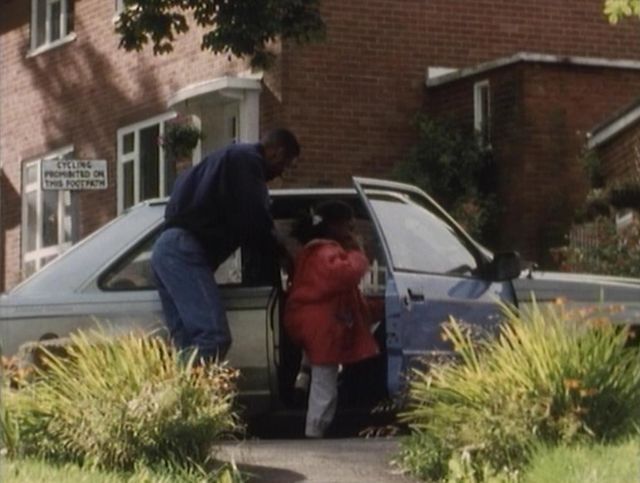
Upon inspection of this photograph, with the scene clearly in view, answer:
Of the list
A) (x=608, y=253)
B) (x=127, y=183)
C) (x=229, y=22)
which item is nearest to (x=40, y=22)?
(x=127, y=183)

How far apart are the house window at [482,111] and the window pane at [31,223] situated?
9.04 m

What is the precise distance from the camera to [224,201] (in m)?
12.0

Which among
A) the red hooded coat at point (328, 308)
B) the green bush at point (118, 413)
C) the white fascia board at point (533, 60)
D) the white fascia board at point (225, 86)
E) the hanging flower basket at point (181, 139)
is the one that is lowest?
the green bush at point (118, 413)

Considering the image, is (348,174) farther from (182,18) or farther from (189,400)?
(189,400)

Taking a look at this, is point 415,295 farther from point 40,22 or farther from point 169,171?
point 40,22

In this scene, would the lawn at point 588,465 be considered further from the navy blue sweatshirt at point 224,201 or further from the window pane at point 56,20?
the window pane at point 56,20

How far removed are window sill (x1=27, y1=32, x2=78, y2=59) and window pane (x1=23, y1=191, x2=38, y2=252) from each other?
6.51 feet

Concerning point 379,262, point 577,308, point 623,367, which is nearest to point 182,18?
point 379,262

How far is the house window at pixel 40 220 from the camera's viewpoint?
30578 mm

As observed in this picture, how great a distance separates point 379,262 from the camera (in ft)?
43.2

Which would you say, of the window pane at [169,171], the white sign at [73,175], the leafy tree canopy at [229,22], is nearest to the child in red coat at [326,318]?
the white sign at [73,175]

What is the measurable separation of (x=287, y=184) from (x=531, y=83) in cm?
285

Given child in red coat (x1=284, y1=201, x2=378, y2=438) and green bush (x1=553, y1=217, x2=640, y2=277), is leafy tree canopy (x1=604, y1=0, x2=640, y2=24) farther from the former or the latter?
green bush (x1=553, y1=217, x2=640, y2=277)

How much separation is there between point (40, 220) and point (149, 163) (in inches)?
141
